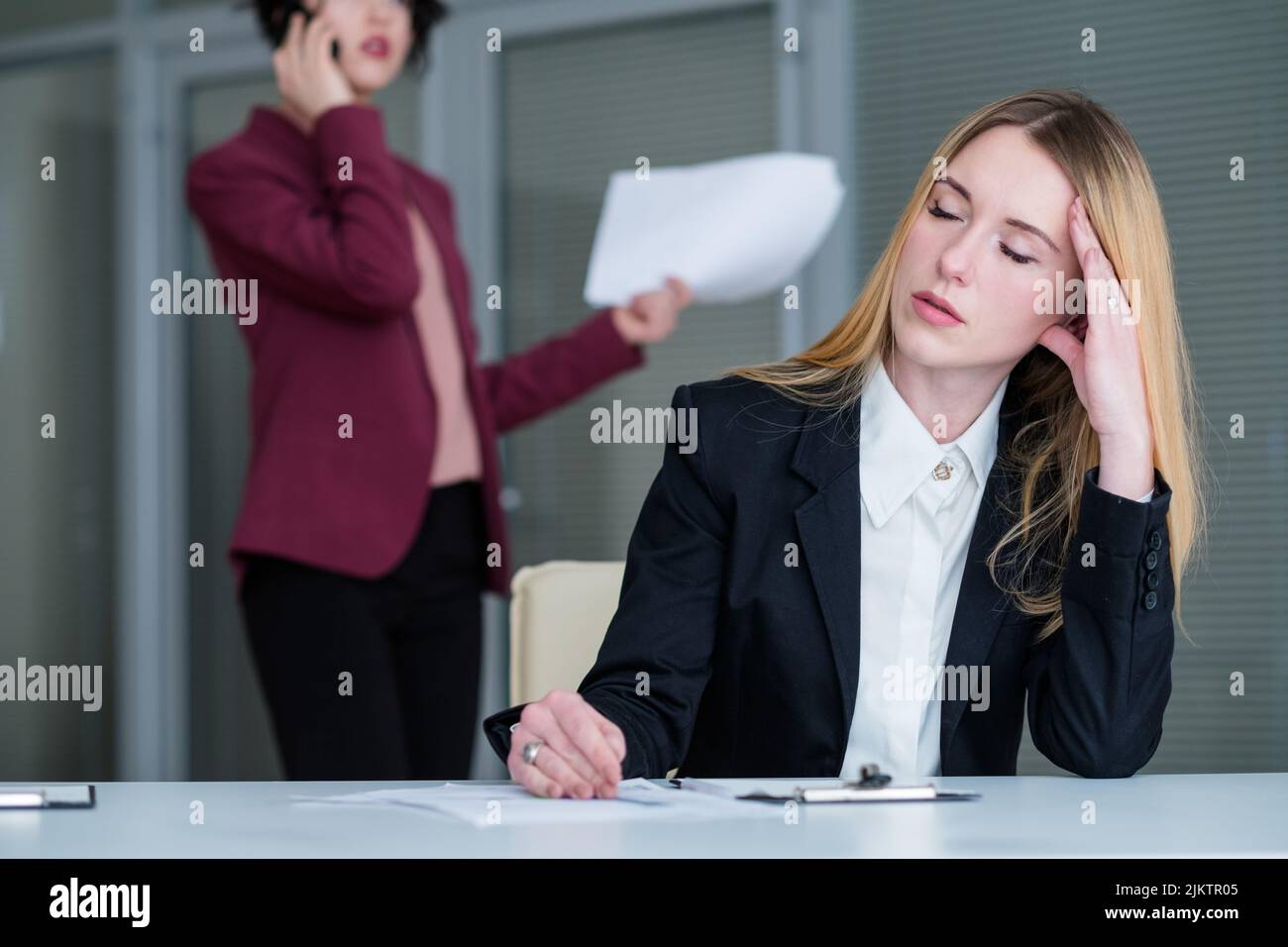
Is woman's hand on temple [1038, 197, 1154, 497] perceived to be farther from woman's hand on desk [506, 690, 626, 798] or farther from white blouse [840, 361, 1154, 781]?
woman's hand on desk [506, 690, 626, 798]

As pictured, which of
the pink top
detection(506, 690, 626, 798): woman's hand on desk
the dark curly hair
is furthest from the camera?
the dark curly hair

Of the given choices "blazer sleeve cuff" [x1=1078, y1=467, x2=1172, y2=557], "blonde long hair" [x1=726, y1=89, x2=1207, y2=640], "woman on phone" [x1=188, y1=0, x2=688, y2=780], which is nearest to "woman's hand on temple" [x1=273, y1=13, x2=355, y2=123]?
"woman on phone" [x1=188, y1=0, x2=688, y2=780]

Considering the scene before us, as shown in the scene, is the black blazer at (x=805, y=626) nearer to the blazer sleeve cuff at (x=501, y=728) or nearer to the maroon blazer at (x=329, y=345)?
the blazer sleeve cuff at (x=501, y=728)

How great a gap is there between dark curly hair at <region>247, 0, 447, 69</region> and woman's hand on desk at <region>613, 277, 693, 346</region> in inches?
24.9

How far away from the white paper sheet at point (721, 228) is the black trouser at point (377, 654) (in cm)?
75

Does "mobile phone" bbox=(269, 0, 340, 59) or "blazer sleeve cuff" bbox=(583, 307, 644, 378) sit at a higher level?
"mobile phone" bbox=(269, 0, 340, 59)

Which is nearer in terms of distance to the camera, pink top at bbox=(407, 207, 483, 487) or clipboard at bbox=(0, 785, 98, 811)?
clipboard at bbox=(0, 785, 98, 811)

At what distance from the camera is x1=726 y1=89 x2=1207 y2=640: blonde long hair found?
55.9 inches

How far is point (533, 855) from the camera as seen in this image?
73 cm

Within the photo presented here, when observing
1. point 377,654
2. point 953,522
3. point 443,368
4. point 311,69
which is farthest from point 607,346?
point 953,522

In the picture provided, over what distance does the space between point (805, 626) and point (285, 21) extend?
5.58 ft

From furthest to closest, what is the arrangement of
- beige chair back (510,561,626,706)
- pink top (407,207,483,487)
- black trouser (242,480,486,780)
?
pink top (407,207,483,487) < black trouser (242,480,486,780) < beige chair back (510,561,626,706)

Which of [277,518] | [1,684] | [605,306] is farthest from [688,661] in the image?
[1,684]

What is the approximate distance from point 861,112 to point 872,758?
2257 mm
